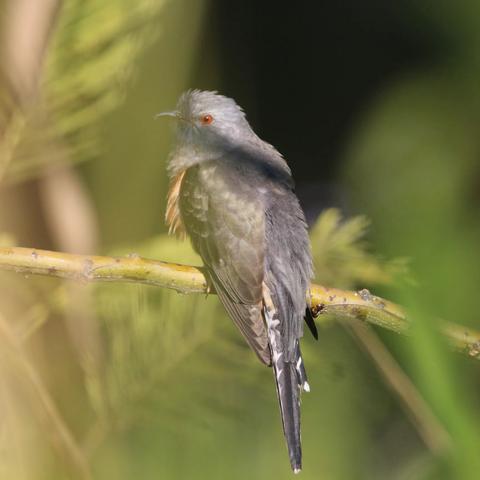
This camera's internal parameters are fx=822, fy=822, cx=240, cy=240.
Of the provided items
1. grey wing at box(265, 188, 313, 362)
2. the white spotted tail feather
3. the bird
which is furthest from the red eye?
the white spotted tail feather

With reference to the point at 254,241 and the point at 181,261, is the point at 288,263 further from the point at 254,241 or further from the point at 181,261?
the point at 181,261

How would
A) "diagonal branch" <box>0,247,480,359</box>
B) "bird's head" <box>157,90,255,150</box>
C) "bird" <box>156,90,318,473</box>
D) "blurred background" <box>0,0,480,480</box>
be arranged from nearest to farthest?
"blurred background" <box>0,0,480,480</box>
"diagonal branch" <box>0,247,480,359</box>
"bird" <box>156,90,318,473</box>
"bird's head" <box>157,90,255,150</box>

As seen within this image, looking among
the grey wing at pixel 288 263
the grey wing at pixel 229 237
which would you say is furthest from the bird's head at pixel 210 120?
the grey wing at pixel 288 263

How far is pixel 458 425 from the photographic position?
408mm

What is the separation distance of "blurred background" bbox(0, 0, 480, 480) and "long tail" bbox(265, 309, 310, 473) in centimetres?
4

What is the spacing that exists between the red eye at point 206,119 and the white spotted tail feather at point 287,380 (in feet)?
2.49

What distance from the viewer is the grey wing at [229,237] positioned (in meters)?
2.20

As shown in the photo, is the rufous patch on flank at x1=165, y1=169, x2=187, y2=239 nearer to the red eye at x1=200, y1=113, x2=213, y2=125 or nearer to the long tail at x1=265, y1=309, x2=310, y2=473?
the red eye at x1=200, y1=113, x2=213, y2=125

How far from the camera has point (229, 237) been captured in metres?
2.34

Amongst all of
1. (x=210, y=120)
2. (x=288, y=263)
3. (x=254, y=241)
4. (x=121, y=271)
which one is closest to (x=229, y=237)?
(x=254, y=241)

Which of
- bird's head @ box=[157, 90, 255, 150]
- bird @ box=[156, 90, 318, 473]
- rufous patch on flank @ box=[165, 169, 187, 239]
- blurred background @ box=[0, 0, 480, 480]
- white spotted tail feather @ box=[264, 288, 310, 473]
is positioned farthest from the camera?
bird's head @ box=[157, 90, 255, 150]

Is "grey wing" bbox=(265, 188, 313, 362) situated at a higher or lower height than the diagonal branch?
lower

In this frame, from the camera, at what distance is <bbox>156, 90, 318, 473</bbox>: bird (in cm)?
212

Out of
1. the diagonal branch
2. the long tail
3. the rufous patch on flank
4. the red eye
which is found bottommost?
the long tail
